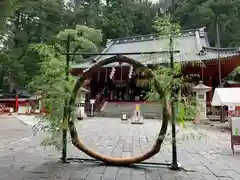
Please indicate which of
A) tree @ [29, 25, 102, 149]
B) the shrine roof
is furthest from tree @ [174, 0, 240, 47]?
tree @ [29, 25, 102, 149]

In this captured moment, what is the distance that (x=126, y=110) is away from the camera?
2061 centimetres

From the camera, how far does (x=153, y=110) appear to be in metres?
19.4

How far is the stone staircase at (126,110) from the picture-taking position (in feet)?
61.4

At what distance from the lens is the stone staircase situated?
18.7 meters

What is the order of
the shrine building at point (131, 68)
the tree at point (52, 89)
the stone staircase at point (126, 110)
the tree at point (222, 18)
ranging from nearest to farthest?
the tree at point (52, 89) → the stone staircase at point (126, 110) → the shrine building at point (131, 68) → the tree at point (222, 18)

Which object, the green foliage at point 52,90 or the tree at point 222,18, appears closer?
the green foliage at point 52,90

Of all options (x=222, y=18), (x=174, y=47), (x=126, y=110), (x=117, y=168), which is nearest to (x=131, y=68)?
(x=126, y=110)

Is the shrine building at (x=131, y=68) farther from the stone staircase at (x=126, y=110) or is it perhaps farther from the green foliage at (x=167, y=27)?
the green foliage at (x=167, y=27)

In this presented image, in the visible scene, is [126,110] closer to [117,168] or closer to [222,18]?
[117,168]

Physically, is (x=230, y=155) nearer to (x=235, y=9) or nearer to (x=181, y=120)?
(x=181, y=120)

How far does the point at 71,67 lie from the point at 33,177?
228cm

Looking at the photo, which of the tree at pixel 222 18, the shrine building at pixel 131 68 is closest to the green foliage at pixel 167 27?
the shrine building at pixel 131 68

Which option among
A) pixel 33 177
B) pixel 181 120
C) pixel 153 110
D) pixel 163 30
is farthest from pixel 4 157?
pixel 153 110

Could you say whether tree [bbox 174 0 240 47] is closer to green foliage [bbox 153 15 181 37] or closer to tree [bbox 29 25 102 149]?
green foliage [bbox 153 15 181 37]
